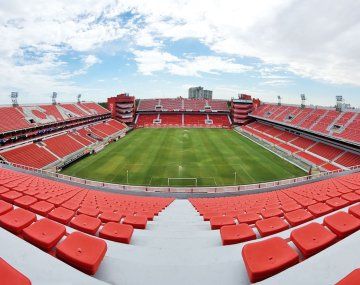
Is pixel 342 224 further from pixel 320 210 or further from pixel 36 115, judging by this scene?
pixel 36 115

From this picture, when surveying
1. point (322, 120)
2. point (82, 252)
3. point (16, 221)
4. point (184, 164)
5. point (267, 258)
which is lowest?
point (184, 164)

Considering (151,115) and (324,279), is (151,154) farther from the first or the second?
(151,115)

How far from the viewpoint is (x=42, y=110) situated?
159ft

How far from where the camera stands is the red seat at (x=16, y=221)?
4.40 meters

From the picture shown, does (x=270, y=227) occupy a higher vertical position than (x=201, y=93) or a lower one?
lower

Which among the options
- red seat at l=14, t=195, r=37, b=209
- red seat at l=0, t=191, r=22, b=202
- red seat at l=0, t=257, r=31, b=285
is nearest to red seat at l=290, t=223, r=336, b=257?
red seat at l=0, t=257, r=31, b=285

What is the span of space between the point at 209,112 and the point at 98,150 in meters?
51.3

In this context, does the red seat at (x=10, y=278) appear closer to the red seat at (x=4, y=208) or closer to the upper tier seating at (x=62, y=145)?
the red seat at (x=4, y=208)

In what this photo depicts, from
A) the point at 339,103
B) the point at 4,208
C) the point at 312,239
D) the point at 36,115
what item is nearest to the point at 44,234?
the point at 4,208

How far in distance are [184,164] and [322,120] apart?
29.3 m

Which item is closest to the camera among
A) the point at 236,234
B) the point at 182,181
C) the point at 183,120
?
the point at 236,234

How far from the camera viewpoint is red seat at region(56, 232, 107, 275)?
127 inches

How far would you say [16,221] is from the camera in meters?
4.59

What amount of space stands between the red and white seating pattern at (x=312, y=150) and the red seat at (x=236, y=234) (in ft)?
110
